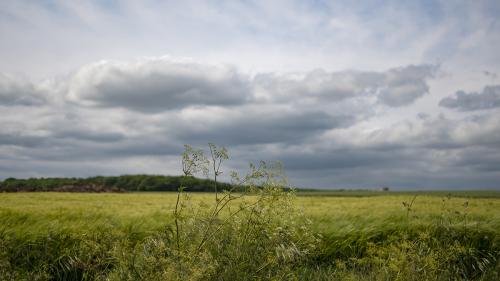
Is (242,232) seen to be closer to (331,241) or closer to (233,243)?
(233,243)

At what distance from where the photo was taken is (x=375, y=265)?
6355 mm

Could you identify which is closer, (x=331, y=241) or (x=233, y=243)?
(x=233, y=243)

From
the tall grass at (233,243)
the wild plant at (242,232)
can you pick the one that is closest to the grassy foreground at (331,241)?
the tall grass at (233,243)

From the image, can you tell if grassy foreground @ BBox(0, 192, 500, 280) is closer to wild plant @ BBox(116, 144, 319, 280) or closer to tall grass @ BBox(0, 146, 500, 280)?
tall grass @ BBox(0, 146, 500, 280)

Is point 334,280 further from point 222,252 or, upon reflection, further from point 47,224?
point 47,224

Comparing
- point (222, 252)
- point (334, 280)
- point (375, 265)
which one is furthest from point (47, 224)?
point (375, 265)

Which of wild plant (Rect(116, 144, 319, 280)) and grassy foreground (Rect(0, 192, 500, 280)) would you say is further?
grassy foreground (Rect(0, 192, 500, 280))

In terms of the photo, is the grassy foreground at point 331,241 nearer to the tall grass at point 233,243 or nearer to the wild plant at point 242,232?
the tall grass at point 233,243

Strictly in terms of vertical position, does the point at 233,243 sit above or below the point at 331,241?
above

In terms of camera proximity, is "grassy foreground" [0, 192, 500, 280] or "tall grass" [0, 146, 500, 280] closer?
"tall grass" [0, 146, 500, 280]

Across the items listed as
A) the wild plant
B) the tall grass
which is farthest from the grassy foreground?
the wild plant

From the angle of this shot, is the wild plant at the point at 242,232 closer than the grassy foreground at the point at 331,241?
Yes

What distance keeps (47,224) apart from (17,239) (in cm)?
47

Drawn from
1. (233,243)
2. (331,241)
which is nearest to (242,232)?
(233,243)
